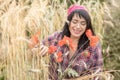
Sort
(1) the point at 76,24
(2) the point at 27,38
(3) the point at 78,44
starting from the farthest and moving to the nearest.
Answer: (2) the point at 27,38 → (3) the point at 78,44 → (1) the point at 76,24

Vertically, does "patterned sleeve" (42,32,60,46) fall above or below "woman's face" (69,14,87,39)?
below

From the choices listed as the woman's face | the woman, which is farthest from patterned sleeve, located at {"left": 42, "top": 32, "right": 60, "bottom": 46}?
the woman's face

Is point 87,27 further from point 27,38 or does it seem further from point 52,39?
point 27,38

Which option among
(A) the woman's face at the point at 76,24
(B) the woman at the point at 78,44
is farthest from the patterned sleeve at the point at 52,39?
(A) the woman's face at the point at 76,24

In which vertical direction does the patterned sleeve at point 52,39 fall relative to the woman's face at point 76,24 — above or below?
below

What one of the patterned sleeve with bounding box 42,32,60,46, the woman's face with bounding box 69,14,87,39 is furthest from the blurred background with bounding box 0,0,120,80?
the woman's face with bounding box 69,14,87,39

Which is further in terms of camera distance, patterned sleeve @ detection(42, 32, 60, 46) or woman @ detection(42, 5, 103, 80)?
patterned sleeve @ detection(42, 32, 60, 46)

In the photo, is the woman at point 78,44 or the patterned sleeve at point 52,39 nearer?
the woman at point 78,44

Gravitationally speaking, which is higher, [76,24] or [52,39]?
[76,24]

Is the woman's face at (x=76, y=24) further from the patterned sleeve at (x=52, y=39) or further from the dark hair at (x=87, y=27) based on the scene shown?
the patterned sleeve at (x=52, y=39)

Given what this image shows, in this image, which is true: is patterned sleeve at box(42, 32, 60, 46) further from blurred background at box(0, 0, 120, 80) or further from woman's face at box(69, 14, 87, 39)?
woman's face at box(69, 14, 87, 39)

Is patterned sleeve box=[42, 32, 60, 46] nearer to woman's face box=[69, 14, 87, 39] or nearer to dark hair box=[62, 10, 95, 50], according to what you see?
dark hair box=[62, 10, 95, 50]

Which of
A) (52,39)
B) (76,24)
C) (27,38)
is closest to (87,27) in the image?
(76,24)

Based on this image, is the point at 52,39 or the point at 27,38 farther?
the point at 27,38
